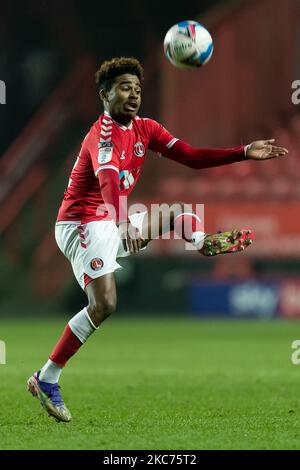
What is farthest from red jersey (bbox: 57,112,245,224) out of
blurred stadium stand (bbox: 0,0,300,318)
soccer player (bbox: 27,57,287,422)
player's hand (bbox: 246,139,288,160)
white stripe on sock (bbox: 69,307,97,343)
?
blurred stadium stand (bbox: 0,0,300,318)

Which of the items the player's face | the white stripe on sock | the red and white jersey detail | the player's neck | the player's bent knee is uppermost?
the player's face

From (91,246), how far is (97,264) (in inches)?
5.5

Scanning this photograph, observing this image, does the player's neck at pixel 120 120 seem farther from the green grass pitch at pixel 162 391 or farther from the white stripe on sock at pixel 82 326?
the green grass pitch at pixel 162 391

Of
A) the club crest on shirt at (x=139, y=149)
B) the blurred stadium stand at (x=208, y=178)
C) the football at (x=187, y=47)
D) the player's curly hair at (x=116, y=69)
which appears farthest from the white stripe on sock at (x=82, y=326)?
the blurred stadium stand at (x=208, y=178)

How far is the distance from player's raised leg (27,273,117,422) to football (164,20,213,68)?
4.92ft

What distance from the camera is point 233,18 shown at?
20.2 m

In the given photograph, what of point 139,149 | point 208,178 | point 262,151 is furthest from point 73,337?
point 208,178

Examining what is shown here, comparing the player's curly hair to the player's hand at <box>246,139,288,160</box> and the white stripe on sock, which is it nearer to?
the player's hand at <box>246,139,288,160</box>

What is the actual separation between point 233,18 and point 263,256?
15.4ft

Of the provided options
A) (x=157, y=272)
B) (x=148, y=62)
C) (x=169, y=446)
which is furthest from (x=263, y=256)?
(x=169, y=446)

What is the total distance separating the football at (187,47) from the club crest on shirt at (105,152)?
0.81 meters

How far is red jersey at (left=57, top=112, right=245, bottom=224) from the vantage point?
21.0ft

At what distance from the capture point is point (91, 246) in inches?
258

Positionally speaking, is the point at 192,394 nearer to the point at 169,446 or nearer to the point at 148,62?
the point at 169,446
